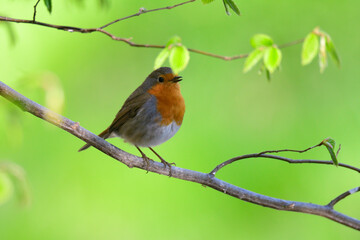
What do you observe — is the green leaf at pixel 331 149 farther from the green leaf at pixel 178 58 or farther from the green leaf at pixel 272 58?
the green leaf at pixel 178 58

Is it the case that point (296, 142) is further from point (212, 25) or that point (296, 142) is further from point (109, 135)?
point (109, 135)

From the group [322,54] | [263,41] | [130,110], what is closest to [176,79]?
[130,110]

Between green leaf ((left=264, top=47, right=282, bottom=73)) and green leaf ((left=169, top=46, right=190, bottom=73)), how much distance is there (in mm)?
254

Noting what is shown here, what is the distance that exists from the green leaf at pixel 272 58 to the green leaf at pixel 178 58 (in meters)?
0.25

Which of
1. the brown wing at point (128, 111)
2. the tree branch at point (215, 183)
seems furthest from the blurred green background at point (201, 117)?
the tree branch at point (215, 183)

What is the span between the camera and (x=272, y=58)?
64.5 inches

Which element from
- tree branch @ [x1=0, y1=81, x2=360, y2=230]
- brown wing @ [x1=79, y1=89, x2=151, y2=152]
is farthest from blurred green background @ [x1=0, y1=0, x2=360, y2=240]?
tree branch @ [x1=0, y1=81, x2=360, y2=230]

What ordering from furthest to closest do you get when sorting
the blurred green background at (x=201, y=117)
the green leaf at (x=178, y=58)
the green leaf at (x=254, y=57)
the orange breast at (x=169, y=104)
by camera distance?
the blurred green background at (x=201, y=117)
the orange breast at (x=169, y=104)
the green leaf at (x=254, y=57)
the green leaf at (x=178, y=58)

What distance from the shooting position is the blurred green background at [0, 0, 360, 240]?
343 centimetres

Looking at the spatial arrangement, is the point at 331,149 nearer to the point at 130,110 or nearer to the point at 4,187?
the point at 4,187

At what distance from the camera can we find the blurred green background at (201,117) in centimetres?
343

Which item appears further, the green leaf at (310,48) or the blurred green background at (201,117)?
the blurred green background at (201,117)

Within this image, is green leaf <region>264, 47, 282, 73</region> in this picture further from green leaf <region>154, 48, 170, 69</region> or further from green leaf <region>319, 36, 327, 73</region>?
green leaf <region>154, 48, 170, 69</region>

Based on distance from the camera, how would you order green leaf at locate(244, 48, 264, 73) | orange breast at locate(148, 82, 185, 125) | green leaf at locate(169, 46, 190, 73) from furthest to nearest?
orange breast at locate(148, 82, 185, 125) → green leaf at locate(244, 48, 264, 73) → green leaf at locate(169, 46, 190, 73)
